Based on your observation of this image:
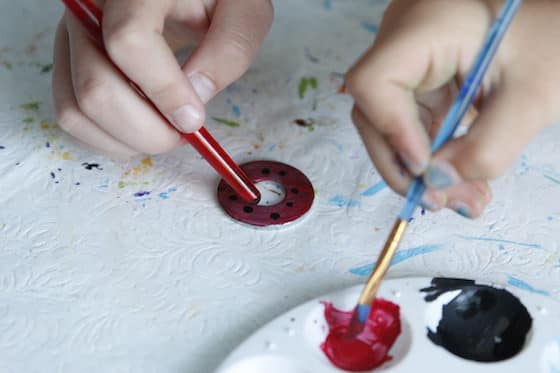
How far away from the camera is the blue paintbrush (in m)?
Result: 0.51

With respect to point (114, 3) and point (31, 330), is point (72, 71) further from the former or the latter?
point (31, 330)

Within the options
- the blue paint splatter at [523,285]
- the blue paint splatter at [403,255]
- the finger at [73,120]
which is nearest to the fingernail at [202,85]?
the finger at [73,120]

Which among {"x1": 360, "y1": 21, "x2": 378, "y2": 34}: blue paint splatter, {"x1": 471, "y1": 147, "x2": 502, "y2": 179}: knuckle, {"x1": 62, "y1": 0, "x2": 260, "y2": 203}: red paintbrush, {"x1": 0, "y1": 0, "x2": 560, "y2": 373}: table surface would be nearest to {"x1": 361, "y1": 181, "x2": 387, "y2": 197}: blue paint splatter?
{"x1": 0, "y1": 0, "x2": 560, "y2": 373}: table surface

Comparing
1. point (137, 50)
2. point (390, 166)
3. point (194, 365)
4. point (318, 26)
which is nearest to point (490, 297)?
point (390, 166)

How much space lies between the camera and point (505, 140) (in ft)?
1.71

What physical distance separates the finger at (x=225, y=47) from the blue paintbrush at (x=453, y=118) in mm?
248

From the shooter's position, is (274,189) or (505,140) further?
(274,189)

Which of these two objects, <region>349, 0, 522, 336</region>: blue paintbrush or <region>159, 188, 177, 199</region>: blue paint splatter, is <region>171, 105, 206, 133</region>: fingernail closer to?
<region>159, 188, 177, 199</region>: blue paint splatter

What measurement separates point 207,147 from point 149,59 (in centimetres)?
10

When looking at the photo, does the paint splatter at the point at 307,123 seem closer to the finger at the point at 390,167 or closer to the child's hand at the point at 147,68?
the child's hand at the point at 147,68

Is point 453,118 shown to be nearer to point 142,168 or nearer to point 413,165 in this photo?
point 413,165

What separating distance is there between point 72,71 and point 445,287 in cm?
42

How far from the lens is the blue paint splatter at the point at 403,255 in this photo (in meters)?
0.66

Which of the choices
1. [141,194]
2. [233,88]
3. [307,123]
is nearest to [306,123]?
[307,123]
